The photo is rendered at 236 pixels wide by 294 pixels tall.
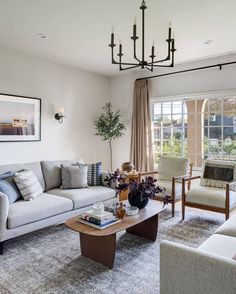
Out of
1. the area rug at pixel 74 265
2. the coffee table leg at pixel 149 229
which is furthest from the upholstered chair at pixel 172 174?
the coffee table leg at pixel 149 229

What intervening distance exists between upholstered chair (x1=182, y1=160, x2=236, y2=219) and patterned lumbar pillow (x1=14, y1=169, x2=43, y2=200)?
2.11 meters

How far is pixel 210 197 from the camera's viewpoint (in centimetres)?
347

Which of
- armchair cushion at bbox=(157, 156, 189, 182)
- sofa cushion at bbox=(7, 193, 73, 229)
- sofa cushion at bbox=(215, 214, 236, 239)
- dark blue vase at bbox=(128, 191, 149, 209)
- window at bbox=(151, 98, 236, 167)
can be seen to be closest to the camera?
sofa cushion at bbox=(215, 214, 236, 239)

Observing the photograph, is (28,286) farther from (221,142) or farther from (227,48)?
(227,48)

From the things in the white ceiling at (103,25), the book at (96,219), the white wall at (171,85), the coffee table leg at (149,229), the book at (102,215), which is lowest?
the coffee table leg at (149,229)

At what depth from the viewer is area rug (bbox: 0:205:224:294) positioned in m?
2.10

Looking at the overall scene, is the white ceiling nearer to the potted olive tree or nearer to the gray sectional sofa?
the potted olive tree

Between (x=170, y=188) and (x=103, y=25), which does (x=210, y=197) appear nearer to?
(x=170, y=188)

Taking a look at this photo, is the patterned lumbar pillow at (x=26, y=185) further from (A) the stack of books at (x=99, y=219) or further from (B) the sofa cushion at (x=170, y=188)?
(B) the sofa cushion at (x=170, y=188)

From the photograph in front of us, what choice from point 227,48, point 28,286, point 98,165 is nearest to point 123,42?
point 227,48

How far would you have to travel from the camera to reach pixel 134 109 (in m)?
5.50

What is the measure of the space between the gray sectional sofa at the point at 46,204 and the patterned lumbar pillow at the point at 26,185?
0.08 metres

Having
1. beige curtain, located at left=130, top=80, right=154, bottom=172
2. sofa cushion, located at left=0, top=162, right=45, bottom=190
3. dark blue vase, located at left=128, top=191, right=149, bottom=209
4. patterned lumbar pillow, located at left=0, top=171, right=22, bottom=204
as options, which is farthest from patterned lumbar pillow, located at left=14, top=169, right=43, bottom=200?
beige curtain, located at left=130, top=80, right=154, bottom=172

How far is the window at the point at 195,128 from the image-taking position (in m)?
4.55
